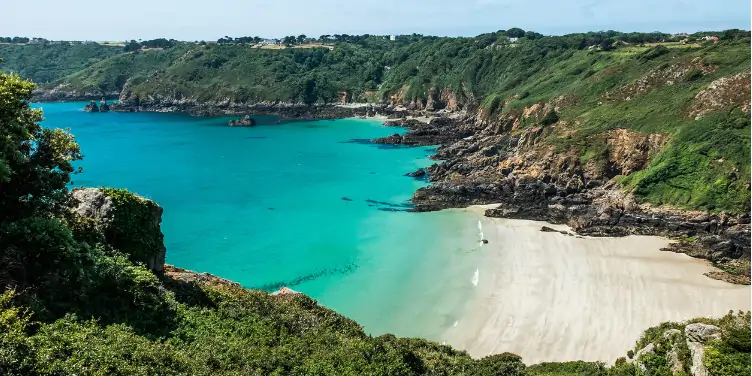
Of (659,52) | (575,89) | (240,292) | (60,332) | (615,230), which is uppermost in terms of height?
(659,52)

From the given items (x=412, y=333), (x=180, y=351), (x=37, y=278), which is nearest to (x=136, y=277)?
(x=37, y=278)

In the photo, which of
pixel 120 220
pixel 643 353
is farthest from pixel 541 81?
pixel 120 220

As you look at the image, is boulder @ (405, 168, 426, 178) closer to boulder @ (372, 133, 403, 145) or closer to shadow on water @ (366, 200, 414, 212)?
shadow on water @ (366, 200, 414, 212)

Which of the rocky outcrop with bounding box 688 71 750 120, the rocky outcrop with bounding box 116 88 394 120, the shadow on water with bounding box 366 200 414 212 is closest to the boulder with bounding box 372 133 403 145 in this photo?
the rocky outcrop with bounding box 116 88 394 120

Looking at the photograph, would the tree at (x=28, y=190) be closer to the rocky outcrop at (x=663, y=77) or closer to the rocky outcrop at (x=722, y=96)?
the rocky outcrop at (x=722, y=96)

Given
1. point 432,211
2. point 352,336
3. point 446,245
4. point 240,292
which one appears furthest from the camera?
point 432,211

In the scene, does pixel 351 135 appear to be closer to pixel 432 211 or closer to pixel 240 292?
pixel 432 211

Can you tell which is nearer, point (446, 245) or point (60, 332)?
point (60, 332)
